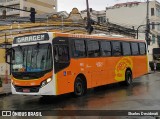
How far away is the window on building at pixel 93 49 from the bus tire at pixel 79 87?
163 centimetres

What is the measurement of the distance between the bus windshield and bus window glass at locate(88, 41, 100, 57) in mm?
3438

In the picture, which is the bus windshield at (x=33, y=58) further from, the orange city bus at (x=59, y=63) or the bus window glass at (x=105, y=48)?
the bus window glass at (x=105, y=48)

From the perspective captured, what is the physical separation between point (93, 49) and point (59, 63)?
11.6ft

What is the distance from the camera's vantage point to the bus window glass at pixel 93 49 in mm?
17562

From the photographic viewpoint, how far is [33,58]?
14672 millimetres

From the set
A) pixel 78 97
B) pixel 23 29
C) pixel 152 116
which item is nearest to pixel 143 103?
pixel 152 116

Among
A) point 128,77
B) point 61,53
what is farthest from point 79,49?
point 128,77

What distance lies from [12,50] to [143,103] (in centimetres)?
650

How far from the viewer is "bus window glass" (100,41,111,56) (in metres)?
18.8

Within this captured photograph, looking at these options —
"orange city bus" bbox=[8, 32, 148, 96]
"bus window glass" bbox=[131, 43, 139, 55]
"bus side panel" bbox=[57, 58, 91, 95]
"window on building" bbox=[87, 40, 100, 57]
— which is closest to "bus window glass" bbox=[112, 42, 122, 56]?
"orange city bus" bbox=[8, 32, 148, 96]

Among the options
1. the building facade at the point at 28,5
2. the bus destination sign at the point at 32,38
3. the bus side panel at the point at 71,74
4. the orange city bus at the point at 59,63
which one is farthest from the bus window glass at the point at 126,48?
the building facade at the point at 28,5

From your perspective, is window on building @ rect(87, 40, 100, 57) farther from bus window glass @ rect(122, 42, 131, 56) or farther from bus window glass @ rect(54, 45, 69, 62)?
bus window glass @ rect(122, 42, 131, 56)

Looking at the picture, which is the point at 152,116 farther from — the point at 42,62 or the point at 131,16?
the point at 131,16

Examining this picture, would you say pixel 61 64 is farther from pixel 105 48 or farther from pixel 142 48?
pixel 142 48
